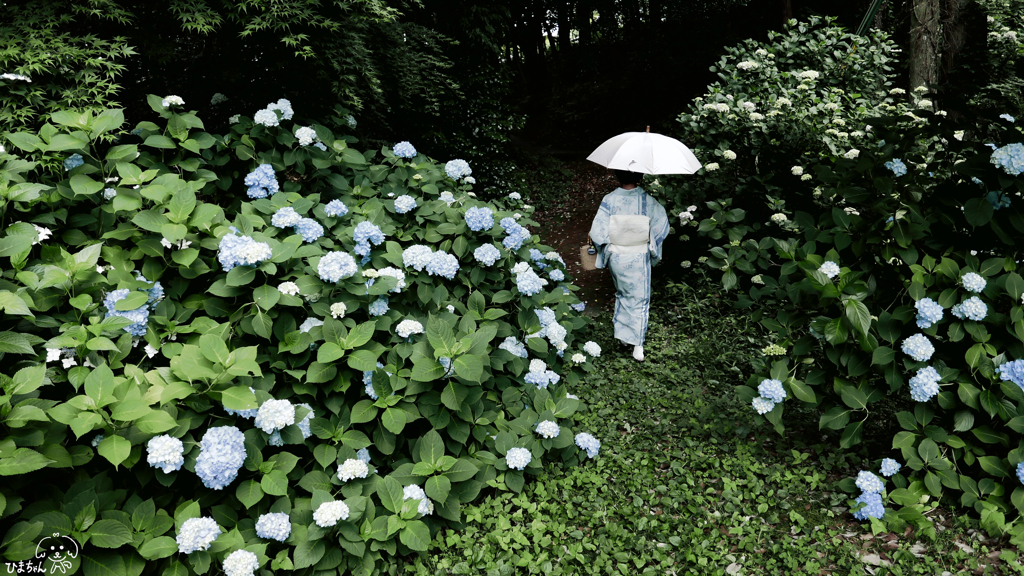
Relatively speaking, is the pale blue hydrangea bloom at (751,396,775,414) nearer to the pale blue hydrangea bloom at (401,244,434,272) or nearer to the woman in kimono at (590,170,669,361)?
the woman in kimono at (590,170,669,361)

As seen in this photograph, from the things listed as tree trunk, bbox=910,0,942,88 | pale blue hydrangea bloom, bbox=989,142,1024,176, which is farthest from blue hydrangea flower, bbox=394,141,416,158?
tree trunk, bbox=910,0,942,88

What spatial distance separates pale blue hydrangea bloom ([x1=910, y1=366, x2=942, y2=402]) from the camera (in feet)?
7.94

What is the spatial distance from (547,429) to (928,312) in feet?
6.07

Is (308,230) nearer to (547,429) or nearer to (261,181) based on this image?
(261,181)

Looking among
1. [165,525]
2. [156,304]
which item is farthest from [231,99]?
[165,525]

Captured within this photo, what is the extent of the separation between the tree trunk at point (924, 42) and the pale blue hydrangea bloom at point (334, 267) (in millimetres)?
6340

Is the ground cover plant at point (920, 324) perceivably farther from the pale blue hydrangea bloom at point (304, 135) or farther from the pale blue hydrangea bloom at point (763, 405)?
the pale blue hydrangea bloom at point (304, 135)

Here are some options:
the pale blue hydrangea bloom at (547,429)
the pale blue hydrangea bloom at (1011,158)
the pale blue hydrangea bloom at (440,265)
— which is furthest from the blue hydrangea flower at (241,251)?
the pale blue hydrangea bloom at (1011,158)

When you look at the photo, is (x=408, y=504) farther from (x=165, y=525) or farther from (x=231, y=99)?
(x=231, y=99)

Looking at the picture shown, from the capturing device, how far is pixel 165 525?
6.25 ft

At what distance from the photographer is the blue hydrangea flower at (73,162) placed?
2447 millimetres

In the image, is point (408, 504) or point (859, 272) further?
point (859, 272)

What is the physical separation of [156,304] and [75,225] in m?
0.59

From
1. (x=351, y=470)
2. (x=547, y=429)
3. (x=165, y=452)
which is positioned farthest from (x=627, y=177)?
(x=165, y=452)
